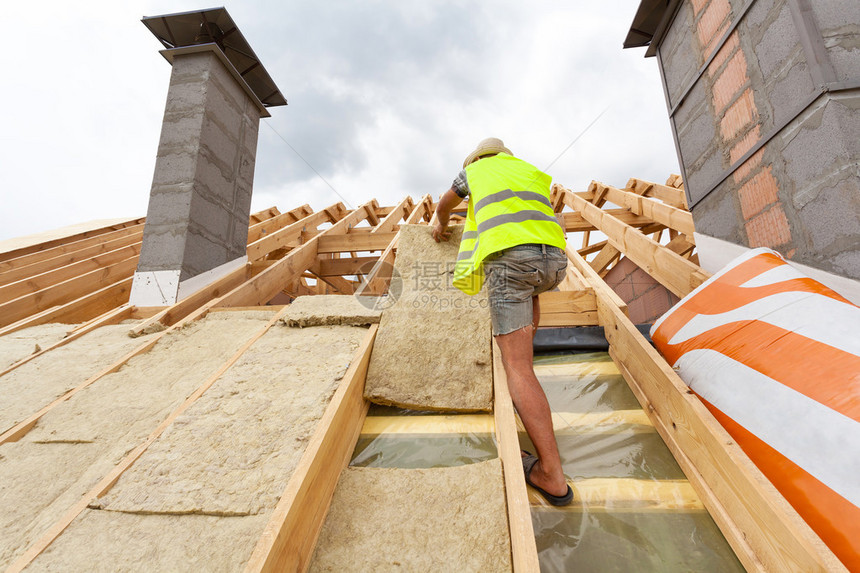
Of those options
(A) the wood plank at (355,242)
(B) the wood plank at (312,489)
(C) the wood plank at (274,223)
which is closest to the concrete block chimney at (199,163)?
(A) the wood plank at (355,242)

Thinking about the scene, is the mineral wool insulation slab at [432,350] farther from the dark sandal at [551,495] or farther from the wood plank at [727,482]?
the wood plank at [727,482]

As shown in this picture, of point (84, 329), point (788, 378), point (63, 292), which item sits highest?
point (63, 292)

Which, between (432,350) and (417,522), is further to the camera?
(432,350)

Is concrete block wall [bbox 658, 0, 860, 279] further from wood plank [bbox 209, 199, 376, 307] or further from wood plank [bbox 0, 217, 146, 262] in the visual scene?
wood plank [bbox 0, 217, 146, 262]

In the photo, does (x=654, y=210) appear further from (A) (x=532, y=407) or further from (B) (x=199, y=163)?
(B) (x=199, y=163)

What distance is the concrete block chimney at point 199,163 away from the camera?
2682 millimetres

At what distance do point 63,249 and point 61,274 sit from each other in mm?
1229

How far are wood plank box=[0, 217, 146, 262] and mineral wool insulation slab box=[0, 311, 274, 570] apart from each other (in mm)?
3352

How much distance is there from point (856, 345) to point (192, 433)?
7.31ft

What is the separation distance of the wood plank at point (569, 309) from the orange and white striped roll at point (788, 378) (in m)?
0.66

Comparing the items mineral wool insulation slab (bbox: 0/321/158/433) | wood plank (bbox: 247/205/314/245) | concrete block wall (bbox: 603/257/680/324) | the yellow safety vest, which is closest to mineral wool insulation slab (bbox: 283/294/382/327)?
the yellow safety vest

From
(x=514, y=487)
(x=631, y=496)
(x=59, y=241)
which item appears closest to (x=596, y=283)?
(x=631, y=496)

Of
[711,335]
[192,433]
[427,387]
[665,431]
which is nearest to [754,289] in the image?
[711,335]

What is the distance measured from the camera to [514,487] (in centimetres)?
113
